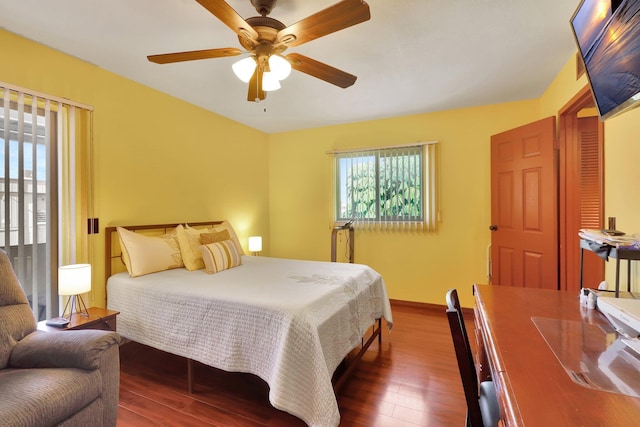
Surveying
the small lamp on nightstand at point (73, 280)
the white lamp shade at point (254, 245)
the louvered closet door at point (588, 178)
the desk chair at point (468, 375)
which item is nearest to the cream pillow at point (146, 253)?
the small lamp on nightstand at point (73, 280)

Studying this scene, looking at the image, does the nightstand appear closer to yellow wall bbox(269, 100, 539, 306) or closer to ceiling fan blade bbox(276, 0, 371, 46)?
ceiling fan blade bbox(276, 0, 371, 46)

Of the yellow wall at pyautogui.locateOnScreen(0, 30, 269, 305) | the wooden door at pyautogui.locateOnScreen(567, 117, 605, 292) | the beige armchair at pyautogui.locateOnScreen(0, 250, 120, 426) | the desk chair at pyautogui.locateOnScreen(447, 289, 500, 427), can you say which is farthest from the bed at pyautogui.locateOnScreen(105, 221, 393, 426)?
the wooden door at pyautogui.locateOnScreen(567, 117, 605, 292)

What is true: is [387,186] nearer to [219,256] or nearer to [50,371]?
[219,256]

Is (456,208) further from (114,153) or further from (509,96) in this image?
(114,153)

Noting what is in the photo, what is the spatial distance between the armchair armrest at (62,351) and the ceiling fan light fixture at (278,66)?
67.5 inches

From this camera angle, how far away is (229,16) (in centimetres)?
128

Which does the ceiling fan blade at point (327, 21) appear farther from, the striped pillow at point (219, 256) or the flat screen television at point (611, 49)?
the striped pillow at point (219, 256)

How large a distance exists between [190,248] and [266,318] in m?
1.36

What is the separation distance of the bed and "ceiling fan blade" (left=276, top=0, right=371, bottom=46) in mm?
1478

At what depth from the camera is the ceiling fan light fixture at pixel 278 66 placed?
158 cm

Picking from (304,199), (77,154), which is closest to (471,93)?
(304,199)

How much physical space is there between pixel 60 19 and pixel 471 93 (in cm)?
344

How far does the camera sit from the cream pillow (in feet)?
7.61

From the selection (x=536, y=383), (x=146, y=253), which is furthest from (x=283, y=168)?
→ (x=536, y=383)
